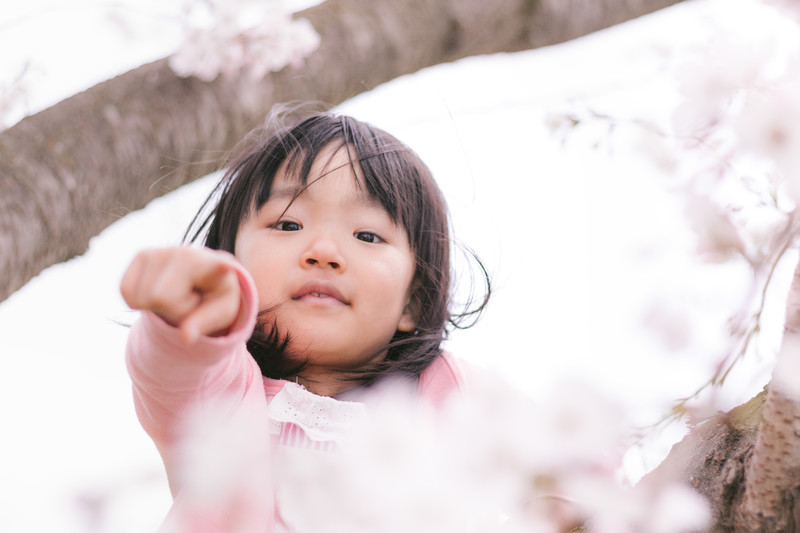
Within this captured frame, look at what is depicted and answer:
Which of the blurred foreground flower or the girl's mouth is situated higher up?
the blurred foreground flower

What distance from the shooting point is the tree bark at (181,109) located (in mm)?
884

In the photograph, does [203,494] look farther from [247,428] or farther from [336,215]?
[336,215]

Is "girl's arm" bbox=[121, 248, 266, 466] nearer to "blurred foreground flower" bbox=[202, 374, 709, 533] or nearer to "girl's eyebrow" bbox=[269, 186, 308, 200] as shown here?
"blurred foreground flower" bbox=[202, 374, 709, 533]

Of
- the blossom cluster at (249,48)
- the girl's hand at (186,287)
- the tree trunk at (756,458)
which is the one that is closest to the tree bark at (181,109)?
the blossom cluster at (249,48)

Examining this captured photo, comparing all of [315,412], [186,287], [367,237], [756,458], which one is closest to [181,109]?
[367,237]

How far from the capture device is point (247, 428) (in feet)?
2.43

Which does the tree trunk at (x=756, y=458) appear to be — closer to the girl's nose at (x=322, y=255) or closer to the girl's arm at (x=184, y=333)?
the girl's arm at (x=184, y=333)

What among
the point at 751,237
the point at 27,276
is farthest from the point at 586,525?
the point at 27,276

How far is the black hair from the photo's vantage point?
980 mm

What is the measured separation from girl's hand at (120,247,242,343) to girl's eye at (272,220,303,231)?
419 mm

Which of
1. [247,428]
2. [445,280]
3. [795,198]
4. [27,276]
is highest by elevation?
[795,198]

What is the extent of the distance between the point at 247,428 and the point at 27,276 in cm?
37

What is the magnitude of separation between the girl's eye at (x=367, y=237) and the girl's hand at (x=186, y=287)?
44 cm

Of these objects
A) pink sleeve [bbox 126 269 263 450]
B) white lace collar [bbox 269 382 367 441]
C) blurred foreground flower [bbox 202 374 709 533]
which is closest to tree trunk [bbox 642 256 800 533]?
blurred foreground flower [bbox 202 374 709 533]
